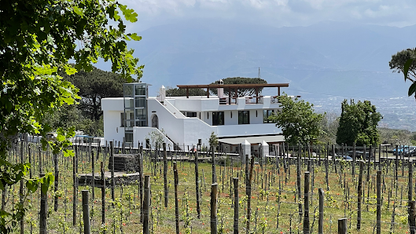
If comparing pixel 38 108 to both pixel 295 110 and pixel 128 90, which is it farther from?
pixel 128 90

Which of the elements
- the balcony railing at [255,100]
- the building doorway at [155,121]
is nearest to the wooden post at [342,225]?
the building doorway at [155,121]

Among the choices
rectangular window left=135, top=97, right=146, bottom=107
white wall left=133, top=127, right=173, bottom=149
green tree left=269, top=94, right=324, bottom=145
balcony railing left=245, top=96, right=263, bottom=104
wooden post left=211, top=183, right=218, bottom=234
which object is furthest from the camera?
balcony railing left=245, top=96, right=263, bottom=104

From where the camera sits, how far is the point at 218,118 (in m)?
40.5

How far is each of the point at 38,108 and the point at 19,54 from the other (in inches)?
22.5

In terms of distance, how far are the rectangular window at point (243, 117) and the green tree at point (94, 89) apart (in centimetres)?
1986

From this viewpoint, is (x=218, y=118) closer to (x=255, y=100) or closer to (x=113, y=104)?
(x=255, y=100)

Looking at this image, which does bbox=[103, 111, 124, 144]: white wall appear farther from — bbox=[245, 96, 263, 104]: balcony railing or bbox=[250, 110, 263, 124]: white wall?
bbox=[250, 110, 263, 124]: white wall

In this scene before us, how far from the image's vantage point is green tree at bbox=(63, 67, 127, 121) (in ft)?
186

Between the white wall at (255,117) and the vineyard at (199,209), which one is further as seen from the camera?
the white wall at (255,117)

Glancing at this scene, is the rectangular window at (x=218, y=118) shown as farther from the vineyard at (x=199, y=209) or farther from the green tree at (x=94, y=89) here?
the vineyard at (x=199, y=209)

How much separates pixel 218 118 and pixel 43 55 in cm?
3697

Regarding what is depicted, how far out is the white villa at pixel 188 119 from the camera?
36500 millimetres

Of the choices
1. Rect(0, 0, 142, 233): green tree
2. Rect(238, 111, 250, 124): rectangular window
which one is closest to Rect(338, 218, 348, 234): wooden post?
Rect(0, 0, 142, 233): green tree

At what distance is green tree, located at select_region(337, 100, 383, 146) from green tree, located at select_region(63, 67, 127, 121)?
28.2 m
